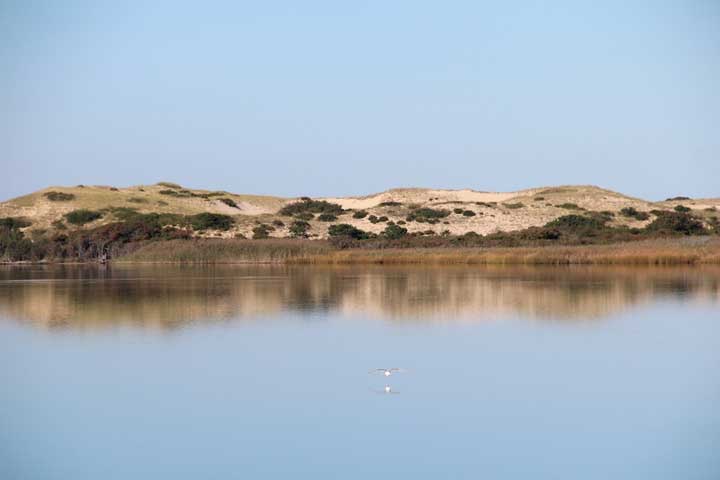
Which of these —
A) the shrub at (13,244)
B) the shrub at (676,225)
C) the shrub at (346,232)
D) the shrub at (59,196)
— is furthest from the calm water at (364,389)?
the shrub at (59,196)

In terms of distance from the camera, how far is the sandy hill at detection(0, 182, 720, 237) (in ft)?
240

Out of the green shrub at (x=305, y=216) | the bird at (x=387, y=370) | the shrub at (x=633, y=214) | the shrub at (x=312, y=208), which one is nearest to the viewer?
the bird at (x=387, y=370)

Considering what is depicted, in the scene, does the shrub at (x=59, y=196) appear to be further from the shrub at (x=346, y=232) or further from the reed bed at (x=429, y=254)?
the reed bed at (x=429, y=254)

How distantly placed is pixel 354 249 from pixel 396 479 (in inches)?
1778

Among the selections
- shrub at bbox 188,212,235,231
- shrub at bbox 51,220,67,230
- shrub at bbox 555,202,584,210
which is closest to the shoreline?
shrub at bbox 188,212,235,231

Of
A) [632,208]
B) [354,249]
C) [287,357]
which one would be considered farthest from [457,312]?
[632,208]

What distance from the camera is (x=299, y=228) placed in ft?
228

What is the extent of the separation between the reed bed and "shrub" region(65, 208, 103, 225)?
776 inches

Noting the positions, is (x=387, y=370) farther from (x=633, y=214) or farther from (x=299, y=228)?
(x=633, y=214)

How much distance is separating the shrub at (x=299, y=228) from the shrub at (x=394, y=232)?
18.0ft

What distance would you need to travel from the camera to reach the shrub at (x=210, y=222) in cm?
6938

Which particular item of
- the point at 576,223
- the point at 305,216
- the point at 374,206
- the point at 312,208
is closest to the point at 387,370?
the point at 576,223

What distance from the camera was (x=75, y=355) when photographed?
16.1 metres

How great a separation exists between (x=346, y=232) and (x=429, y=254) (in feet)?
69.6
